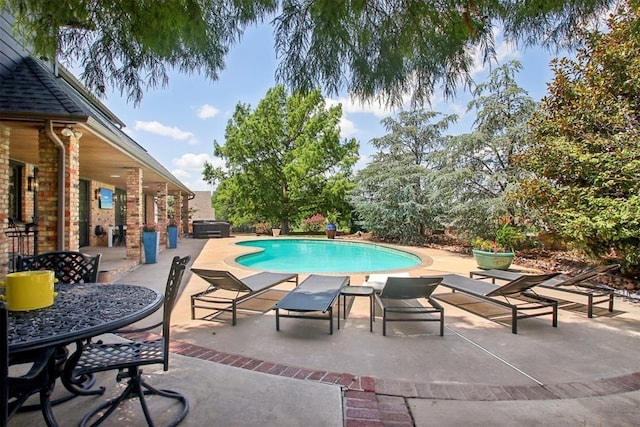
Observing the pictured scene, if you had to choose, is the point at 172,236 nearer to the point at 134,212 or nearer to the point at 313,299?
the point at 134,212

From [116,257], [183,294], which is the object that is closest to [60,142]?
[183,294]

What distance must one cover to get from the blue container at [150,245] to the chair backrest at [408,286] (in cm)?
752

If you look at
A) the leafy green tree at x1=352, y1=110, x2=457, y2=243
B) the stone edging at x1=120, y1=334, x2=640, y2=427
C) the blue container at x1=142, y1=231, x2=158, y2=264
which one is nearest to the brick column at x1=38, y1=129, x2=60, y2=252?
the stone edging at x1=120, y1=334, x2=640, y2=427

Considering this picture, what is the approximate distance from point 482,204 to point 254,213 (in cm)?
1487

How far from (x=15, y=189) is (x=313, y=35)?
883cm

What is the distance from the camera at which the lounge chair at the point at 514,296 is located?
4473 millimetres

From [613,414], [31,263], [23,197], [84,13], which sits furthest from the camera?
[23,197]

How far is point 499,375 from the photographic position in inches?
124

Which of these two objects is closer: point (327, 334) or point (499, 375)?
point (499, 375)

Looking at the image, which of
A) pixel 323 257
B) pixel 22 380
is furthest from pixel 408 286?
pixel 323 257

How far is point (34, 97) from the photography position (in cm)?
498

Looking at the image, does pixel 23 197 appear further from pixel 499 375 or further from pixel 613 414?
pixel 613 414

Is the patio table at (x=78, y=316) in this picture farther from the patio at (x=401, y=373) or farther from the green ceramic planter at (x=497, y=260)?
the green ceramic planter at (x=497, y=260)

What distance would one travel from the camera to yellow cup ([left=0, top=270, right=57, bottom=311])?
200cm
